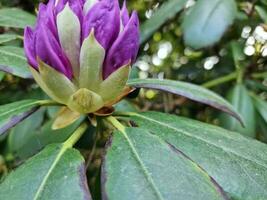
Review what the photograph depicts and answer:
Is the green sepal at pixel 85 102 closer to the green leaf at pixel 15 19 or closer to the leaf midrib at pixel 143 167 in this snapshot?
the leaf midrib at pixel 143 167

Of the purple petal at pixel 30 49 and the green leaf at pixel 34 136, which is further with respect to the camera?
the green leaf at pixel 34 136

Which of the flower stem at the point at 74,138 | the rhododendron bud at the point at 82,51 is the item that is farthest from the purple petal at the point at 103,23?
the flower stem at the point at 74,138

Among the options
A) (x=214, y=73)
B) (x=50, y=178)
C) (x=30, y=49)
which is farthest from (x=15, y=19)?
(x=214, y=73)

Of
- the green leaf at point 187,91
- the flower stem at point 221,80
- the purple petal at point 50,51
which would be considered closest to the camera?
the purple petal at point 50,51

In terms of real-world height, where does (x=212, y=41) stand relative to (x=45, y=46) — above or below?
below

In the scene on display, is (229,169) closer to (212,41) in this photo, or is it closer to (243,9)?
(212,41)

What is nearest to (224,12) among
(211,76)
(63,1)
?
(211,76)
